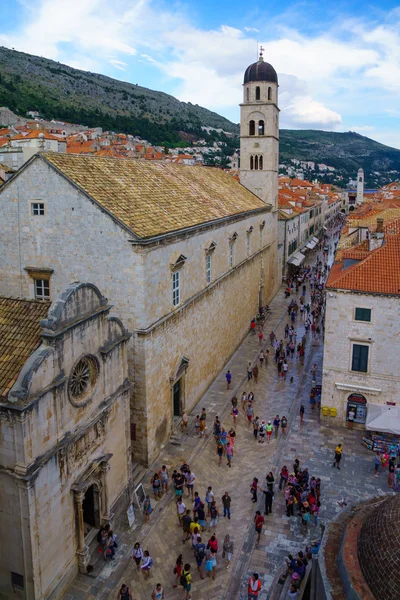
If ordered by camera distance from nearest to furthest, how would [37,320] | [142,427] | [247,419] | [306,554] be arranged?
1. [37,320]
2. [306,554]
3. [142,427]
4. [247,419]

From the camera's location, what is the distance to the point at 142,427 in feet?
64.7

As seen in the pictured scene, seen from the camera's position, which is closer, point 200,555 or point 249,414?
point 200,555

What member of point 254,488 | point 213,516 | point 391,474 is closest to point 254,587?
point 213,516

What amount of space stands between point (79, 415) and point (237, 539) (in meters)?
7.15

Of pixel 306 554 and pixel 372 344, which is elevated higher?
pixel 372 344

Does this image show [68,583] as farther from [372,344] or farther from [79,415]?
[372,344]

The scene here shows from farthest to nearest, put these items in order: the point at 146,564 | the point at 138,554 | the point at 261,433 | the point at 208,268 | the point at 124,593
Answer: the point at 208,268 → the point at 261,433 → the point at 138,554 → the point at 146,564 → the point at 124,593

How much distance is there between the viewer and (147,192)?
2286cm

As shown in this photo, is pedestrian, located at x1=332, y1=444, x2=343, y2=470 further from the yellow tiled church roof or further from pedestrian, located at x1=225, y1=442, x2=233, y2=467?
the yellow tiled church roof

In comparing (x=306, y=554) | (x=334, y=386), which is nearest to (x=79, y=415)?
(x=306, y=554)

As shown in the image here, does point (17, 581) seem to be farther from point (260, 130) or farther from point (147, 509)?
point (260, 130)

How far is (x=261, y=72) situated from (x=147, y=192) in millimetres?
24779

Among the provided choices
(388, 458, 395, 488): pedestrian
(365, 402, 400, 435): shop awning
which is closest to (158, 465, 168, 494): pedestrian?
(388, 458, 395, 488): pedestrian

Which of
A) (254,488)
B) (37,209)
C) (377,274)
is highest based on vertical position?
(37,209)
